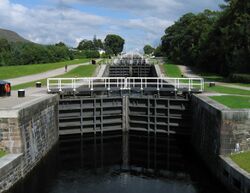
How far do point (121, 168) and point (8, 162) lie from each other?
6.43 metres

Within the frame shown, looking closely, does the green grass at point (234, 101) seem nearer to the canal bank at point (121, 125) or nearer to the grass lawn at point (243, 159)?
the canal bank at point (121, 125)

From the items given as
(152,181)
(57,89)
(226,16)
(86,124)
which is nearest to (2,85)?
(57,89)

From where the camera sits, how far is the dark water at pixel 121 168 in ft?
56.3

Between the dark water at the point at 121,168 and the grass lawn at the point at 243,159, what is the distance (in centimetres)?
121

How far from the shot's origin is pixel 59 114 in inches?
1017

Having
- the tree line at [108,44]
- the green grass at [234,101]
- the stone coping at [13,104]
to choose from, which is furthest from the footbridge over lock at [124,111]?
the tree line at [108,44]

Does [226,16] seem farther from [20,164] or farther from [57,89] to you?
[20,164]

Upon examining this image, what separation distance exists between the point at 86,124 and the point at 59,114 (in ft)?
5.80

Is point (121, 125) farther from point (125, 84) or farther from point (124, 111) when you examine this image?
point (125, 84)

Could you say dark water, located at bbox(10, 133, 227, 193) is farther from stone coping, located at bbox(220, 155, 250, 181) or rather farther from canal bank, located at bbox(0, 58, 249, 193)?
stone coping, located at bbox(220, 155, 250, 181)

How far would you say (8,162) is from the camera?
15273mm

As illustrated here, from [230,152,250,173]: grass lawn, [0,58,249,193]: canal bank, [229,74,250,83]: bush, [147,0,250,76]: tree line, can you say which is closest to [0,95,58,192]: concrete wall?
[0,58,249,193]: canal bank

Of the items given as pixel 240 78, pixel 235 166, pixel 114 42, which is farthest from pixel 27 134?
pixel 114 42

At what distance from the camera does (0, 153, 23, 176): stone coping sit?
14.5m
